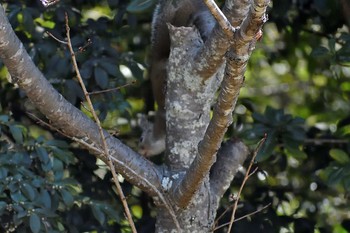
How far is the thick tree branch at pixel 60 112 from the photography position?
5.54 feet

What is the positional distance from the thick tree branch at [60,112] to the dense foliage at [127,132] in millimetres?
113

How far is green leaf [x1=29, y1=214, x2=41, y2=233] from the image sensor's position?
6.31ft

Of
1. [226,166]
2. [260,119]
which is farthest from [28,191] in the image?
[260,119]

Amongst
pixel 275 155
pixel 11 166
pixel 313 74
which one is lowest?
pixel 313 74

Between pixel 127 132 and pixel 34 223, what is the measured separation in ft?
3.19

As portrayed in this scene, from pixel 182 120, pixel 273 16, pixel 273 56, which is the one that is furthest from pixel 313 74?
pixel 182 120

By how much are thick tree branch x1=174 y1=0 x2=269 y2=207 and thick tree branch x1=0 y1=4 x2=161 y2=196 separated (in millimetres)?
119

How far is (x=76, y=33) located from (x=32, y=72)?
79cm

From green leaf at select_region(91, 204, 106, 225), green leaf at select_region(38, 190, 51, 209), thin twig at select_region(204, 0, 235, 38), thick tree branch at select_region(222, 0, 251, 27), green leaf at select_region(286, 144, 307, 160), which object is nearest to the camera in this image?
thin twig at select_region(204, 0, 235, 38)

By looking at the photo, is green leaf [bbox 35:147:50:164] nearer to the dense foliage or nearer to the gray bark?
the dense foliage

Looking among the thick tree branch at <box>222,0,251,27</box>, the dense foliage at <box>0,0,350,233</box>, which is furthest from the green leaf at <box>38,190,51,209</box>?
the thick tree branch at <box>222,0,251,27</box>

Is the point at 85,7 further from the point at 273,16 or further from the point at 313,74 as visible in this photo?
the point at 313,74

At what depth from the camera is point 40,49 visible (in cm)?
234

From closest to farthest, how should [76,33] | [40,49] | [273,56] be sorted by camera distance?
[40,49] → [76,33] → [273,56]
